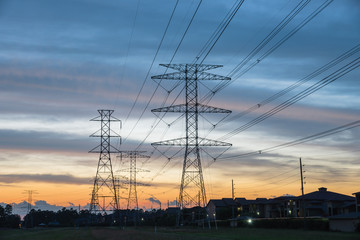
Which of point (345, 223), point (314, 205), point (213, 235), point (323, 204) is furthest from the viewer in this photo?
point (314, 205)

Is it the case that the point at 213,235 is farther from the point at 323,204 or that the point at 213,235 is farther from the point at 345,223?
the point at 323,204

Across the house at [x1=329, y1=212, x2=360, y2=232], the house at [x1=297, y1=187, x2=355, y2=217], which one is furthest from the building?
the house at [x1=329, y1=212, x2=360, y2=232]

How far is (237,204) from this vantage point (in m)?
199

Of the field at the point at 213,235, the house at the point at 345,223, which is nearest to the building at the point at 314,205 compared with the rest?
the house at the point at 345,223

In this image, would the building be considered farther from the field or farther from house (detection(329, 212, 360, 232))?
the field

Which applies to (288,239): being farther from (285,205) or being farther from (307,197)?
(285,205)

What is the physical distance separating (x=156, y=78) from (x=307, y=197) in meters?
92.0

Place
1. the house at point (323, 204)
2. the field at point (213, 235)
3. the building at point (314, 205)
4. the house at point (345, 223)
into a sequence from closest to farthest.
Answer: the field at point (213, 235)
the house at point (345, 223)
the building at point (314, 205)
the house at point (323, 204)

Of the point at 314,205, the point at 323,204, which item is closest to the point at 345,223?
the point at 323,204

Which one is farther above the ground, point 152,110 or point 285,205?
point 152,110

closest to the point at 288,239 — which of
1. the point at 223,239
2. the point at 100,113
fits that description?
the point at 223,239

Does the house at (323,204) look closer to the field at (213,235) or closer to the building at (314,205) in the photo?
the building at (314,205)

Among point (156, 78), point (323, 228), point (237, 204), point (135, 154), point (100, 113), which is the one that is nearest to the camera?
point (156, 78)

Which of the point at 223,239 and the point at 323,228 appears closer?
the point at 223,239
